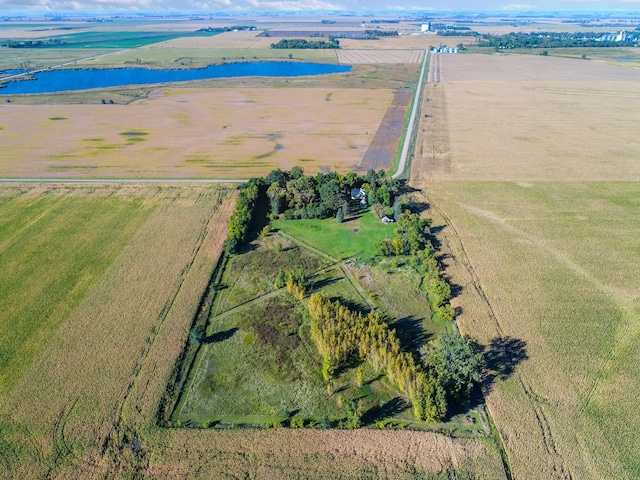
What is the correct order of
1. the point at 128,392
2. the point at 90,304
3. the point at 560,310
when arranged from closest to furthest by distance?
the point at 128,392 < the point at 560,310 < the point at 90,304

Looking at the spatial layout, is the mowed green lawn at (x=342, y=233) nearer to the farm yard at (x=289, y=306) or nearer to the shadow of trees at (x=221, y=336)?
the farm yard at (x=289, y=306)

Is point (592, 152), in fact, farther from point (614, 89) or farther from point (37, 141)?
point (37, 141)

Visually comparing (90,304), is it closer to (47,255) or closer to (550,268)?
(47,255)

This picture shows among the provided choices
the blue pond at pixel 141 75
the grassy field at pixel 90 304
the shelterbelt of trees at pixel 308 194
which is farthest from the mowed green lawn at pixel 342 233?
the blue pond at pixel 141 75

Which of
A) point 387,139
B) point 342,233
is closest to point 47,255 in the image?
point 342,233

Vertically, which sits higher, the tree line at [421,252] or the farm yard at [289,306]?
the tree line at [421,252]

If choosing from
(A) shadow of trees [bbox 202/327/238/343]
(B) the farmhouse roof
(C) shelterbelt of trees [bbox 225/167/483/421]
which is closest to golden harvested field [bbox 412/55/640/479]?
(C) shelterbelt of trees [bbox 225/167/483/421]

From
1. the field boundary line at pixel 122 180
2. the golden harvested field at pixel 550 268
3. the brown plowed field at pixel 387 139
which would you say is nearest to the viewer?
the golden harvested field at pixel 550 268
